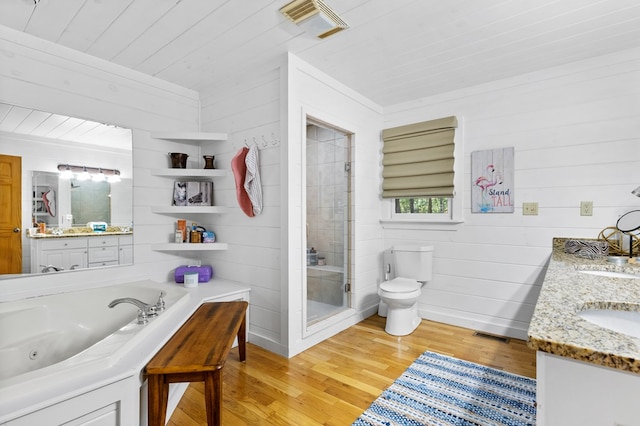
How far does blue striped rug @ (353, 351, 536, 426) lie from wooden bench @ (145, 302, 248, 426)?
0.76 m

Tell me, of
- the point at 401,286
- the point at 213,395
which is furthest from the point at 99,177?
the point at 401,286

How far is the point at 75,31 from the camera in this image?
7.01 feet

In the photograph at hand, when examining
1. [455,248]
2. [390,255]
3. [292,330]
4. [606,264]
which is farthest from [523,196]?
[292,330]

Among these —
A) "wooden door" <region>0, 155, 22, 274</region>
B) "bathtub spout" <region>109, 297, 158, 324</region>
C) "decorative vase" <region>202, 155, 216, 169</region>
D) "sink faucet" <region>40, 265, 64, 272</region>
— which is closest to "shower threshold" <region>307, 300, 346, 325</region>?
"bathtub spout" <region>109, 297, 158, 324</region>

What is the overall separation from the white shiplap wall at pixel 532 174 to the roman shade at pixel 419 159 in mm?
148

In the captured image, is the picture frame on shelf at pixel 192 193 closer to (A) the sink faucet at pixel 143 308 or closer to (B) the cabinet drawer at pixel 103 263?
(B) the cabinet drawer at pixel 103 263

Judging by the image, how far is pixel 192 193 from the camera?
303 centimetres

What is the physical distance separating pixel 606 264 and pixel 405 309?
1.48m

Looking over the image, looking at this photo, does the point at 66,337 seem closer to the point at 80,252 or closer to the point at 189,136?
the point at 80,252

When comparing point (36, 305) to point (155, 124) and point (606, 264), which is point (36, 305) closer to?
point (155, 124)

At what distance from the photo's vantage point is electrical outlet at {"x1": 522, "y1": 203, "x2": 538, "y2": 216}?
2711 mm

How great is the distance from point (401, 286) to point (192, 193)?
2097mm

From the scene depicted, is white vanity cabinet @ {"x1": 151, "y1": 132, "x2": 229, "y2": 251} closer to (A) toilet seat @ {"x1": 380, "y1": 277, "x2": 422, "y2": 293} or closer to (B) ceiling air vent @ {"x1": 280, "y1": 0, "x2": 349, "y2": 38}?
(B) ceiling air vent @ {"x1": 280, "y1": 0, "x2": 349, "y2": 38}

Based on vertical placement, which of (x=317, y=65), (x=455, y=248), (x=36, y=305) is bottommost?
(x=36, y=305)
